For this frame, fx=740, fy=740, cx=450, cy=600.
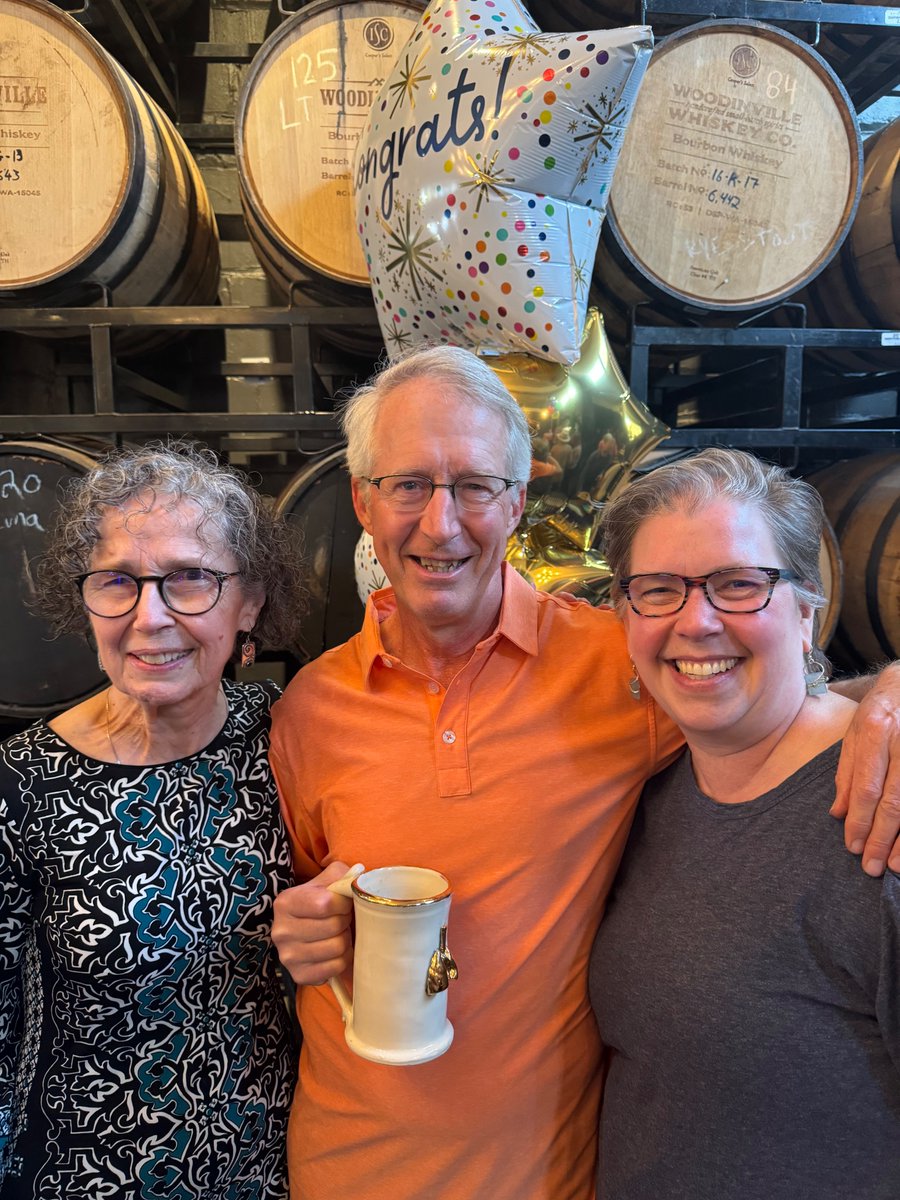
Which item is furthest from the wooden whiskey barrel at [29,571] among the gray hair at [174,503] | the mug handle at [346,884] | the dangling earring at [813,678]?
the dangling earring at [813,678]

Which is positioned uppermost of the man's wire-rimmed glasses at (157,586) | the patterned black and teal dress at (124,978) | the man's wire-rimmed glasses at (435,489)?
the man's wire-rimmed glasses at (435,489)

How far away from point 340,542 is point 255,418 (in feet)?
1.22

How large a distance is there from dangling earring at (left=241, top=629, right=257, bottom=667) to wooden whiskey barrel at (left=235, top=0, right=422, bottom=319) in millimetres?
1076

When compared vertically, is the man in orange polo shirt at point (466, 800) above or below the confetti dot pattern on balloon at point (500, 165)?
below

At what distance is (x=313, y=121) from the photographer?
5.97 feet

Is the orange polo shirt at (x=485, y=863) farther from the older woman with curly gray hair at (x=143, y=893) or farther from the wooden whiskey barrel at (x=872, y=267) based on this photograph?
the wooden whiskey barrel at (x=872, y=267)

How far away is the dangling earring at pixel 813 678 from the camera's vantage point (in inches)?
38.3

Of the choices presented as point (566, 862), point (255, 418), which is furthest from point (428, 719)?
point (255, 418)

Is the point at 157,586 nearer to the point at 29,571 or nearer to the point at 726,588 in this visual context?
the point at 726,588

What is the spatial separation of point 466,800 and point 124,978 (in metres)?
0.51

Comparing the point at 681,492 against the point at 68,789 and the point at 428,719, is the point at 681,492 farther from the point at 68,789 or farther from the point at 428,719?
the point at 68,789

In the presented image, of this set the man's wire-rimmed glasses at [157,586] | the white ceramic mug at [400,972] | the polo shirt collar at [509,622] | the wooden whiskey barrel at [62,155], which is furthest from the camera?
the wooden whiskey barrel at [62,155]

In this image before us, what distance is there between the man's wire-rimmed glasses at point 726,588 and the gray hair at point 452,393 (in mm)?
308

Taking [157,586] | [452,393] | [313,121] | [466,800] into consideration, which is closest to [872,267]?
[313,121]
